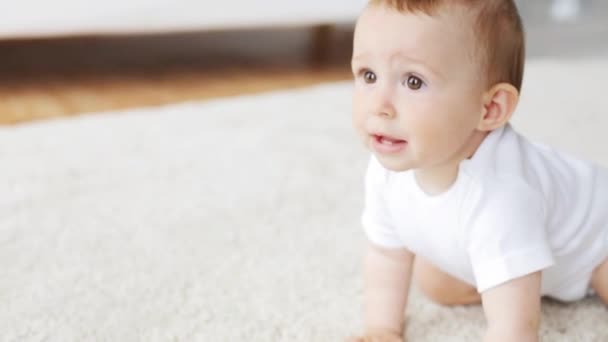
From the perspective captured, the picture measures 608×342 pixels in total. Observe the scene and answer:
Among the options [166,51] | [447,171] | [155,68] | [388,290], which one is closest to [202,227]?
[388,290]

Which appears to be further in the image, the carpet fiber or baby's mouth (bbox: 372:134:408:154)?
the carpet fiber

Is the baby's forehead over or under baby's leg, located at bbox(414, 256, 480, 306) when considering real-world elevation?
over

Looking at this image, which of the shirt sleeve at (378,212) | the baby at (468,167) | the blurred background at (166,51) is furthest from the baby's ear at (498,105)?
the blurred background at (166,51)

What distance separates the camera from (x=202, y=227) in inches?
38.9

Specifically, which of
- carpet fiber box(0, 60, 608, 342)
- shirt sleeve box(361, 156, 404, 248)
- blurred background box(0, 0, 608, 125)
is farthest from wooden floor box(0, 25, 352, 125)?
shirt sleeve box(361, 156, 404, 248)

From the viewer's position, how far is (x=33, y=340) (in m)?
0.73

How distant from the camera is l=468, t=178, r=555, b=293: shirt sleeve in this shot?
2.00ft

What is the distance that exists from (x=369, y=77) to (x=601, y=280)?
13.4 inches

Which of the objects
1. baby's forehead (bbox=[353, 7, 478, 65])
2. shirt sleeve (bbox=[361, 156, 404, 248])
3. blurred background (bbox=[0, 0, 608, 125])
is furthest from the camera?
blurred background (bbox=[0, 0, 608, 125])

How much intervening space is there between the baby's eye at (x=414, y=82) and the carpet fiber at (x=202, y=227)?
281 mm

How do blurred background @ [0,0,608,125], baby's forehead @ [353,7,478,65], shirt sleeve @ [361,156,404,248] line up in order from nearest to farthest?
1. baby's forehead @ [353,7,478,65]
2. shirt sleeve @ [361,156,404,248]
3. blurred background @ [0,0,608,125]

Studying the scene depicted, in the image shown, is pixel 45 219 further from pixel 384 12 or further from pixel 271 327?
pixel 384 12

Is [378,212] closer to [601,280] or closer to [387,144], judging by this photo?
[387,144]

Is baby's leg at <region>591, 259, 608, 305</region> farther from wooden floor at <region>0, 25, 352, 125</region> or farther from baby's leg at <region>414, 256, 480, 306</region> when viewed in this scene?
wooden floor at <region>0, 25, 352, 125</region>
